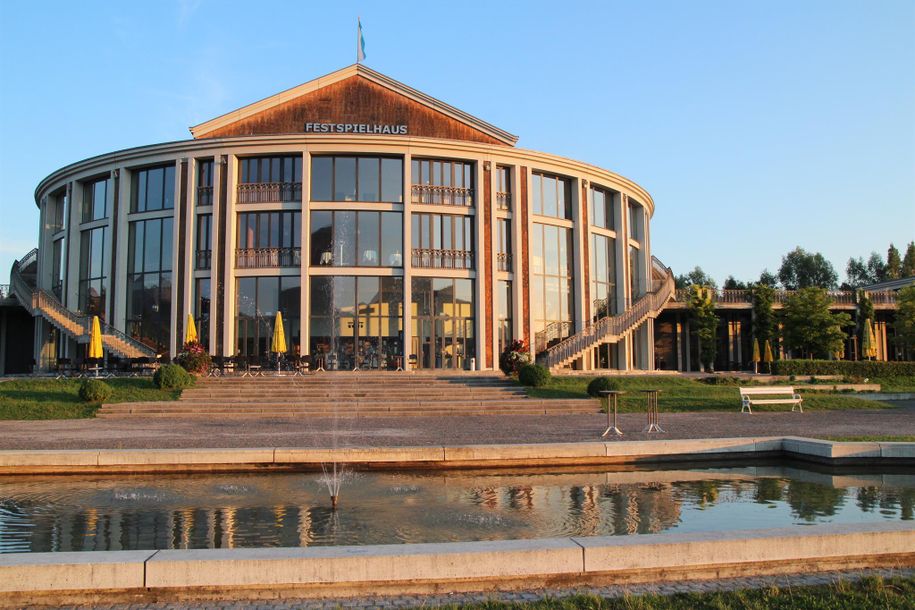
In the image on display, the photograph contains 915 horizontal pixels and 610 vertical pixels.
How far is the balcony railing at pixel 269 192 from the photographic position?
3497cm

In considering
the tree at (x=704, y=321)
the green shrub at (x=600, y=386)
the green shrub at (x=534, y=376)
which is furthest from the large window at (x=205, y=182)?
the tree at (x=704, y=321)

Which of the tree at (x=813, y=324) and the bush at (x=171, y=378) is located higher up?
the tree at (x=813, y=324)

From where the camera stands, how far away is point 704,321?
44625 mm

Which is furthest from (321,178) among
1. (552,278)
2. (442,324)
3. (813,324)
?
(813,324)

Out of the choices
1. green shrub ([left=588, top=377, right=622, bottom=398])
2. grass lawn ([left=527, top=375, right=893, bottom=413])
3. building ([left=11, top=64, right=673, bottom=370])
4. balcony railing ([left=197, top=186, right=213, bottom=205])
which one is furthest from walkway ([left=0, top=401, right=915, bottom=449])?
balcony railing ([left=197, top=186, right=213, bottom=205])

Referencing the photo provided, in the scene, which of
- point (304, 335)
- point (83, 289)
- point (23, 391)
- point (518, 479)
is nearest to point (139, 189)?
point (83, 289)

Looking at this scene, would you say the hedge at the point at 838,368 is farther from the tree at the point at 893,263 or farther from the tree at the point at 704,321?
the tree at the point at 893,263

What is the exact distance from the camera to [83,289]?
126ft

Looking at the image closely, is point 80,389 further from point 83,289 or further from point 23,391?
point 83,289

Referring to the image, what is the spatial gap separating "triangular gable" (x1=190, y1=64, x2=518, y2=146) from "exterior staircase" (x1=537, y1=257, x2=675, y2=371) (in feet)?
37.2

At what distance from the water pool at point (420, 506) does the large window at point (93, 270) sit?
2802 centimetres

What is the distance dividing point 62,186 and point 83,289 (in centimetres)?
621

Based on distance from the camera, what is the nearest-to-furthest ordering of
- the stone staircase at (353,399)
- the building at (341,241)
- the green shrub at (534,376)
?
the stone staircase at (353,399) < the green shrub at (534,376) < the building at (341,241)

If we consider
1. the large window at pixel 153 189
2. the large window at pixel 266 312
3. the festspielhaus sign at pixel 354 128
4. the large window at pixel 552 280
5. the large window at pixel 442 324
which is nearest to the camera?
the large window at pixel 266 312
